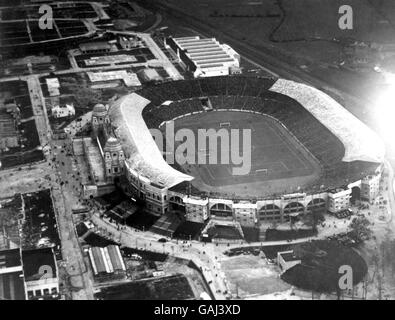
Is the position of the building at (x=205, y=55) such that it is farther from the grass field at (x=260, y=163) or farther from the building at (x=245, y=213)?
the building at (x=245, y=213)

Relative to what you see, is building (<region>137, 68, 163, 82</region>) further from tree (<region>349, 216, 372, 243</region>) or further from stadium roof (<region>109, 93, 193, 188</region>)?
tree (<region>349, 216, 372, 243</region>)

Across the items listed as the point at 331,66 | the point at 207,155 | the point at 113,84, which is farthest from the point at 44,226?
the point at 331,66

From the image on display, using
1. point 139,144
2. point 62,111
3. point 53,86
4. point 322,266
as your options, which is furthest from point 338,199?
point 53,86

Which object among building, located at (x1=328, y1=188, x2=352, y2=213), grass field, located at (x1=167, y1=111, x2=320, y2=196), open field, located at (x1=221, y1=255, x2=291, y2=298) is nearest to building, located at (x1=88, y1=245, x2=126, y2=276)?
open field, located at (x1=221, y1=255, x2=291, y2=298)

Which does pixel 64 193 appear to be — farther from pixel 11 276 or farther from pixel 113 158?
pixel 11 276
